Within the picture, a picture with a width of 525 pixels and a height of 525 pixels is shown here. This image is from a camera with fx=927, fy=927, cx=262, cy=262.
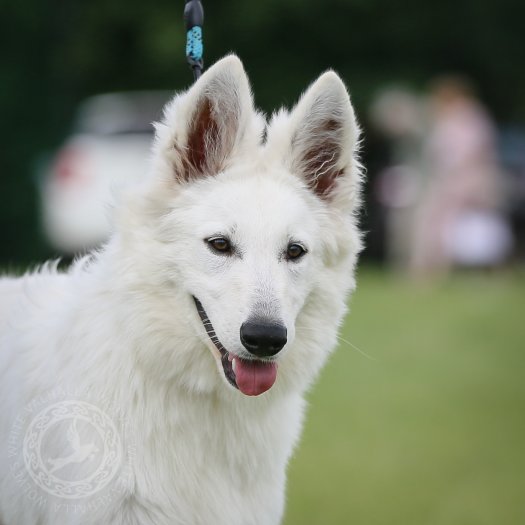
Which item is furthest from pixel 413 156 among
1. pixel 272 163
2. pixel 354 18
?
pixel 272 163

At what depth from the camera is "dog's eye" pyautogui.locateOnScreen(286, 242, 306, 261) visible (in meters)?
4.06

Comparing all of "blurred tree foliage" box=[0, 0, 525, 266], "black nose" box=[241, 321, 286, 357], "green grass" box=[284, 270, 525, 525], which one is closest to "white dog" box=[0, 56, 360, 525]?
"black nose" box=[241, 321, 286, 357]

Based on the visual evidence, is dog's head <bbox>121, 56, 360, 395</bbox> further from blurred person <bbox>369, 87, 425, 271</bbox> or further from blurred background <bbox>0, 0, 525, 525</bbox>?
blurred person <bbox>369, 87, 425, 271</bbox>

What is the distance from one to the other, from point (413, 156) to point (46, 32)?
6.72 meters

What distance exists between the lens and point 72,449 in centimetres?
381

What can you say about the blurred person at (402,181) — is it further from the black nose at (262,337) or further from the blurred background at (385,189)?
the black nose at (262,337)

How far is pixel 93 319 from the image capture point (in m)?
4.08

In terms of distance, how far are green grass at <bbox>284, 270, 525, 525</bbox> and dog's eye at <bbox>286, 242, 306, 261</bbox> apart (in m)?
2.35

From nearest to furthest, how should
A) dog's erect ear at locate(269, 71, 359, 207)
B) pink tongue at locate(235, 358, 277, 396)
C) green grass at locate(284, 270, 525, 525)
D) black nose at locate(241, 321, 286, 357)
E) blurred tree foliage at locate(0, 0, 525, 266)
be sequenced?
black nose at locate(241, 321, 286, 357) < pink tongue at locate(235, 358, 277, 396) < dog's erect ear at locate(269, 71, 359, 207) < green grass at locate(284, 270, 525, 525) < blurred tree foliage at locate(0, 0, 525, 266)

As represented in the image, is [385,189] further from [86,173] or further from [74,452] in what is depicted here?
[74,452]

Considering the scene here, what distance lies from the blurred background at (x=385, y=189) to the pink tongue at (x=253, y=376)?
587mm

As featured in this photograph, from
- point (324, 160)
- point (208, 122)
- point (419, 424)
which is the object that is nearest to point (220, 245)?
point (208, 122)

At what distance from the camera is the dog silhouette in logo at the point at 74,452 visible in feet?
12.4

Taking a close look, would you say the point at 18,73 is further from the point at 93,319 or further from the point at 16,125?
the point at 93,319
